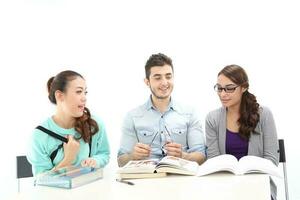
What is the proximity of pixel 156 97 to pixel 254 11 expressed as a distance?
3.97 ft

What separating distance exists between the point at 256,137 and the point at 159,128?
0.68 m

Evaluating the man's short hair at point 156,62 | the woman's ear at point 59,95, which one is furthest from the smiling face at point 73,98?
the man's short hair at point 156,62

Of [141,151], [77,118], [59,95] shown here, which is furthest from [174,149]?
[59,95]

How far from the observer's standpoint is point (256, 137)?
2.45 m

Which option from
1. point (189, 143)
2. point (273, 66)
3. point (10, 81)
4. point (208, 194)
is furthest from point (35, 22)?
point (208, 194)

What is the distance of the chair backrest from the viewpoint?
8.52 ft

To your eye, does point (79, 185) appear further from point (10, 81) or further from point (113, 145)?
point (10, 81)

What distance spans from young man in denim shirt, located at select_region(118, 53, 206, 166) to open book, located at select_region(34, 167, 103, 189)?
0.55 meters

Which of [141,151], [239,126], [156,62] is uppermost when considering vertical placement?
[156,62]

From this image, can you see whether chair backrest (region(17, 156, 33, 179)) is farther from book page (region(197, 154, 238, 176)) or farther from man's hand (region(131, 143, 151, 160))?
book page (region(197, 154, 238, 176))

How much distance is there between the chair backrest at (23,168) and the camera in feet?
8.52

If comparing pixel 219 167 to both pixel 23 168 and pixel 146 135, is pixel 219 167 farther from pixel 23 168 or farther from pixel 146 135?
pixel 23 168

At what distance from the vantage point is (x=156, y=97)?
106 inches

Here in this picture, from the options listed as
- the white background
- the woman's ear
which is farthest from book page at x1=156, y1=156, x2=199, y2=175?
the white background
